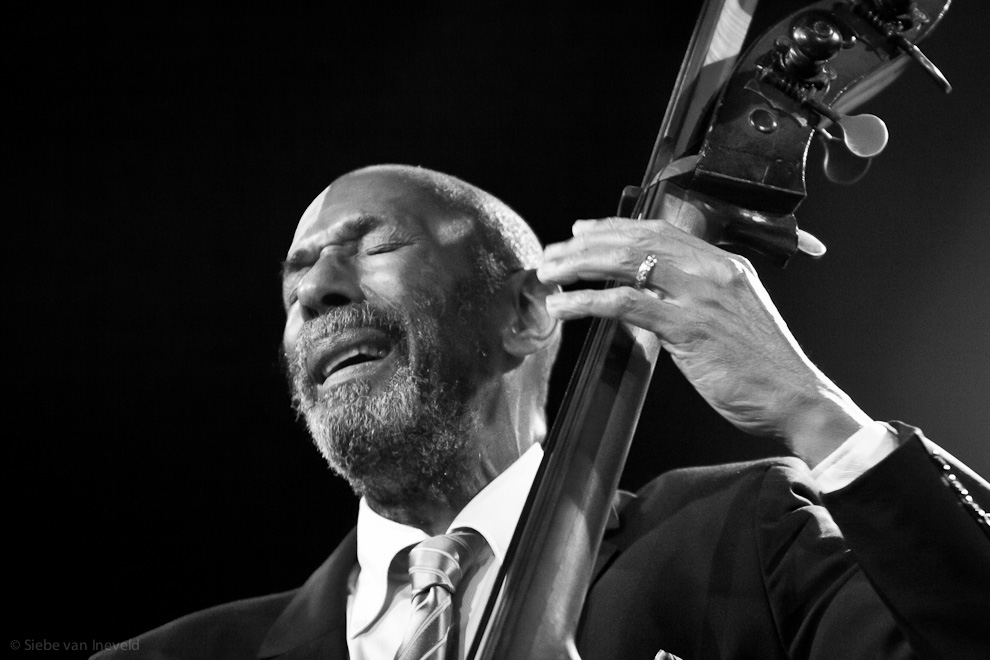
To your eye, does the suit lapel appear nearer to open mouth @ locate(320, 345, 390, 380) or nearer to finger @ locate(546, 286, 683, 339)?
open mouth @ locate(320, 345, 390, 380)

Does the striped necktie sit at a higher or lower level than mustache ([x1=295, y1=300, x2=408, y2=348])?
lower

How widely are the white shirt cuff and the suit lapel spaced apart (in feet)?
2.50

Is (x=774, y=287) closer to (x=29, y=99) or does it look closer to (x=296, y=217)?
(x=296, y=217)

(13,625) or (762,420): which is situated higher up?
(762,420)

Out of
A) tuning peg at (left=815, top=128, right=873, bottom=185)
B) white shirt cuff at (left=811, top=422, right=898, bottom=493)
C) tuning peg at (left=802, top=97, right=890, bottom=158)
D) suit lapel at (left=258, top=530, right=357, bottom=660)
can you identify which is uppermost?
tuning peg at (left=802, top=97, right=890, bottom=158)

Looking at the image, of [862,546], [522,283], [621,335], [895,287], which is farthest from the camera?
[895,287]

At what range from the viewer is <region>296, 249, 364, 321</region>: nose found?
60.7 inches

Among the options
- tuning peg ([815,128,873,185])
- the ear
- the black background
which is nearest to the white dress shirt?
the ear

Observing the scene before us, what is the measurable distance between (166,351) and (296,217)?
1.14ft

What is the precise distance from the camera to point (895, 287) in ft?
5.98

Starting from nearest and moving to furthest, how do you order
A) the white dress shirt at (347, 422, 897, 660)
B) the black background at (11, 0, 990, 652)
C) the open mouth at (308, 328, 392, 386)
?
A: the white dress shirt at (347, 422, 897, 660) → the open mouth at (308, 328, 392, 386) → the black background at (11, 0, 990, 652)

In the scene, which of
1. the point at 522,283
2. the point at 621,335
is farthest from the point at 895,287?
the point at 621,335

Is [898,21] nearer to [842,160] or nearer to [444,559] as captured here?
[842,160]

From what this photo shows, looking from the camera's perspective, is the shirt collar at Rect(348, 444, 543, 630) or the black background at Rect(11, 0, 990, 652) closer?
the shirt collar at Rect(348, 444, 543, 630)
